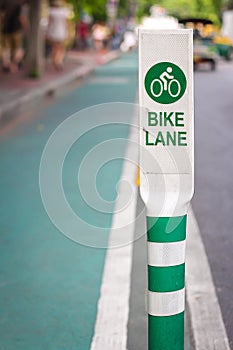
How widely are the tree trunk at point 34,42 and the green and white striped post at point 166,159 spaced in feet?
61.4

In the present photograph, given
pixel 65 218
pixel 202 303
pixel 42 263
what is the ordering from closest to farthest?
pixel 202 303, pixel 42 263, pixel 65 218

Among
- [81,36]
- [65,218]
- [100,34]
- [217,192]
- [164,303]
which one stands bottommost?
[100,34]

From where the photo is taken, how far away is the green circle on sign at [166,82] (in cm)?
332

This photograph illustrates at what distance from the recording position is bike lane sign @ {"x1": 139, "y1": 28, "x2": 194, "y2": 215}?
3318 mm

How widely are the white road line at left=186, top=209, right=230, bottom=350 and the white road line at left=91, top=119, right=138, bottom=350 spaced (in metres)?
0.40

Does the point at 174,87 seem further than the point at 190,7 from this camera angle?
No

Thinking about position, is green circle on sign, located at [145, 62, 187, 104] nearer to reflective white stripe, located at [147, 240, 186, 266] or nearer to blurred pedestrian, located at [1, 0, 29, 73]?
reflective white stripe, located at [147, 240, 186, 266]

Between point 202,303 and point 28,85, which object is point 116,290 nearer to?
point 202,303

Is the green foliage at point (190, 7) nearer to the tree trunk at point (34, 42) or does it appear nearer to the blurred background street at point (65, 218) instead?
the tree trunk at point (34, 42)

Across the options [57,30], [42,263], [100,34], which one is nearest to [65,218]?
[42,263]

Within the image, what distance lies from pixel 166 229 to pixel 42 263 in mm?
2721

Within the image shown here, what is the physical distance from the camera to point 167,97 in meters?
3.32

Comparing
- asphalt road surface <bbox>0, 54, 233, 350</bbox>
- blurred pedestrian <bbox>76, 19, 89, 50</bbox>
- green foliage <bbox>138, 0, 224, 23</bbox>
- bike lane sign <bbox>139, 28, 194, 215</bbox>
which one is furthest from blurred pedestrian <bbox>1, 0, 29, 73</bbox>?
green foliage <bbox>138, 0, 224, 23</bbox>

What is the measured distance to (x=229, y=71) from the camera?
1273 inches
